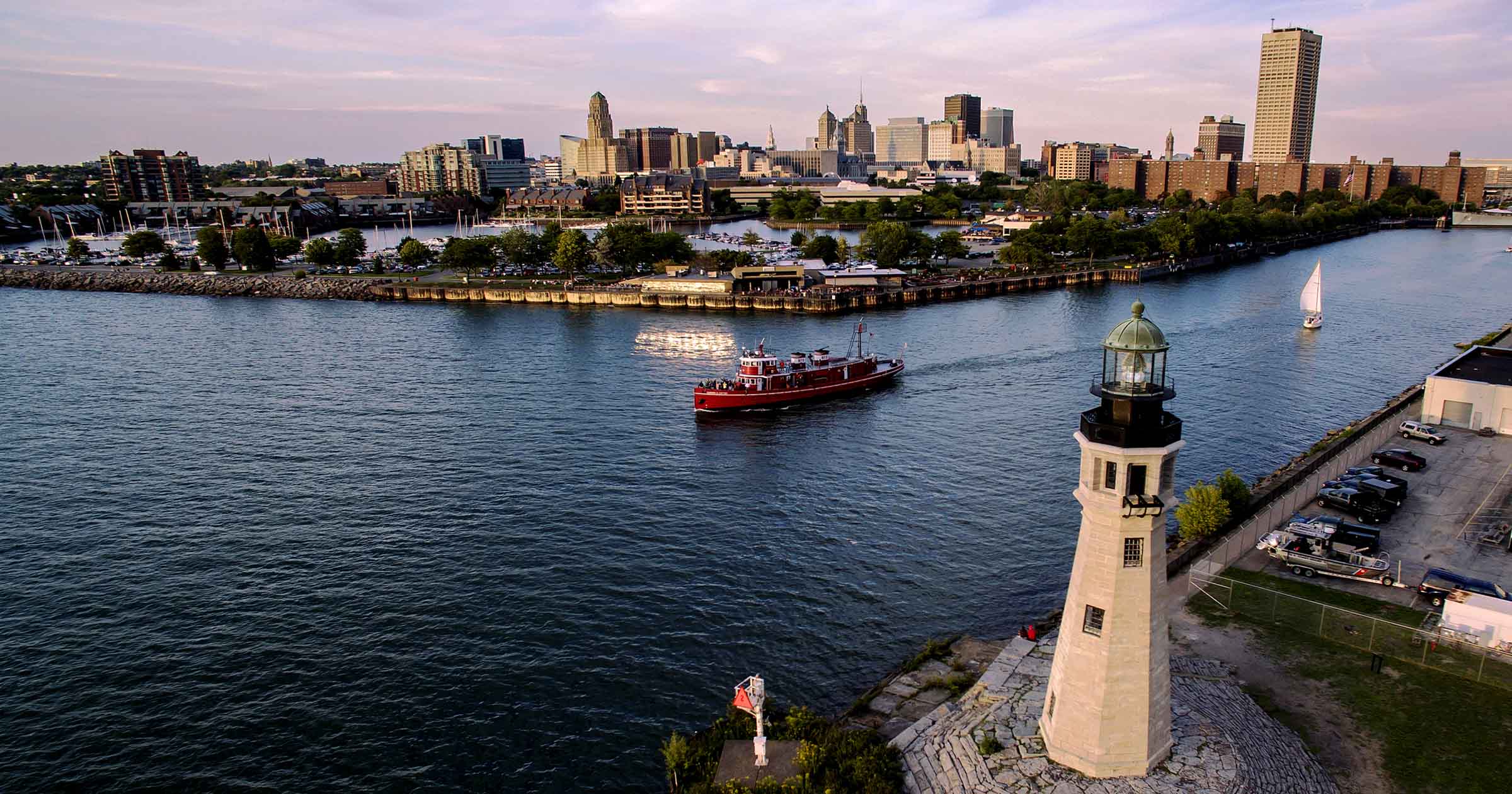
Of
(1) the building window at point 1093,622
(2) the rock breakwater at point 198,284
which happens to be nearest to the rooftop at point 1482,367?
(1) the building window at point 1093,622

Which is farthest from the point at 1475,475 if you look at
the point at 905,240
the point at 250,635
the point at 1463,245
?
the point at 1463,245

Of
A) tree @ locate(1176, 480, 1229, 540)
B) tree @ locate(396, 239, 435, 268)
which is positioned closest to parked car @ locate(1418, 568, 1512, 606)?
tree @ locate(1176, 480, 1229, 540)

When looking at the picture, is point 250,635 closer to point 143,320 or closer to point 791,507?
point 791,507

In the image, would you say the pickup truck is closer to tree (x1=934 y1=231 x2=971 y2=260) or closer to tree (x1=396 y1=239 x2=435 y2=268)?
tree (x1=934 y1=231 x2=971 y2=260)

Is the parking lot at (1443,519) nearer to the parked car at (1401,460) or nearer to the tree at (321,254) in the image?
the parked car at (1401,460)

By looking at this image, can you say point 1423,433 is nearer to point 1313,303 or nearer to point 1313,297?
point 1313,303

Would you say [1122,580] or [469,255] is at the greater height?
[469,255]

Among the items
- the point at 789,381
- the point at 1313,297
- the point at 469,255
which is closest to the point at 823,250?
the point at 469,255
